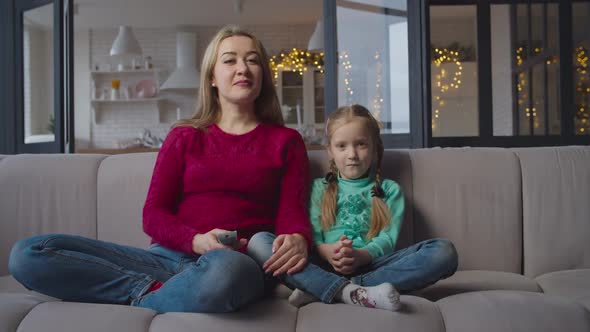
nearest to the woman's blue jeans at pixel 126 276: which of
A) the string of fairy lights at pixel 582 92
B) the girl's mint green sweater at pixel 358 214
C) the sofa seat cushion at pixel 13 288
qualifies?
the sofa seat cushion at pixel 13 288

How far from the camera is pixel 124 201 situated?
2.09 meters

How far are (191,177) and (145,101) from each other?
7.61 m

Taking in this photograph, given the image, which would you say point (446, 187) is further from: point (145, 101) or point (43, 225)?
point (145, 101)

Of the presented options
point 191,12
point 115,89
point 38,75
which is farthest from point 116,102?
point 38,75

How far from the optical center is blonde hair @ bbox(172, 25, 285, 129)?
1.93 m

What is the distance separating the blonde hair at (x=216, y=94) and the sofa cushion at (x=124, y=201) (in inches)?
10.1

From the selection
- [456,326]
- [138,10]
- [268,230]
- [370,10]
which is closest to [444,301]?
[456,326]

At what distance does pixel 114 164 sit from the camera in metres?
2.15

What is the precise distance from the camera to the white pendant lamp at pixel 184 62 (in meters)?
8.83

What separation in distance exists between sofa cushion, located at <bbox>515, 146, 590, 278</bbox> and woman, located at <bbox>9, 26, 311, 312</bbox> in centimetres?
75

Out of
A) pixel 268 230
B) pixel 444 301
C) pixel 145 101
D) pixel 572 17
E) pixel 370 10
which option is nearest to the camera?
pixel 444 301

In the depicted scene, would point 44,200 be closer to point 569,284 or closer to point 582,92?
point 569,284

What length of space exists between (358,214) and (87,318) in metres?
0.82

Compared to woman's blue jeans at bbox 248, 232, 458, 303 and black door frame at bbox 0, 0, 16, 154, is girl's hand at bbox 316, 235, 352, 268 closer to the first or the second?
woman's blue jeans at bbox 248, 232, 458, 303
